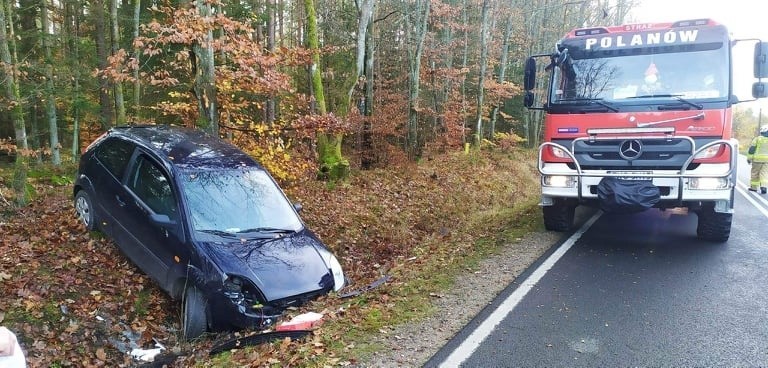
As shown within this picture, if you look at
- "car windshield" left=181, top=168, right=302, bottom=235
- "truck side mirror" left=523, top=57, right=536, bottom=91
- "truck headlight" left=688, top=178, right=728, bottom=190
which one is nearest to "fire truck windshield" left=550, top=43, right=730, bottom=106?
"truck side mirror" left=523, top=57, right=536, bottom=91

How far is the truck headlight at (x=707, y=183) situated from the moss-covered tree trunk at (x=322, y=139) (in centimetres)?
791

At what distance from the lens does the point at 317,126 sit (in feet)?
31.1

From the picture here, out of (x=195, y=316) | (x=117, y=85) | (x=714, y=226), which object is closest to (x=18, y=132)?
(x=195, y=316)

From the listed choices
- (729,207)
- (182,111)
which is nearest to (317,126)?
(182,111)

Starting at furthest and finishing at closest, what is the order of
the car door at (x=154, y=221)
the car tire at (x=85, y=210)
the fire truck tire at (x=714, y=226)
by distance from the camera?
the fire truck tire at (x=714, y=226) < the car tire at (x=85, y=210) < the car door at (x=154, y=221)

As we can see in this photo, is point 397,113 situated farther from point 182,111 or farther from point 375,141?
point 182,111

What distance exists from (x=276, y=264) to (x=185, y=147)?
7.95 feet

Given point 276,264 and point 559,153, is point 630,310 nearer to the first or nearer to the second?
point 559,153

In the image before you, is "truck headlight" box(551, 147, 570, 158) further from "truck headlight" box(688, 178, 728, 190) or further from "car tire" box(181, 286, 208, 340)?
"car tire" box(181, 286, 208, 340)

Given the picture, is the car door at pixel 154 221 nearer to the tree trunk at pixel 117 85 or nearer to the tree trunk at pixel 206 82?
the tree trunk at pixel 206 82

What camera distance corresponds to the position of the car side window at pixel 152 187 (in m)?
6.00

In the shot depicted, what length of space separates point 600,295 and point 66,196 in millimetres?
9960

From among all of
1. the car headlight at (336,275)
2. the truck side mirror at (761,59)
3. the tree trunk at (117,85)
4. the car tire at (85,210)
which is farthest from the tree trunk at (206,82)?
the tree trunk at (117,85)

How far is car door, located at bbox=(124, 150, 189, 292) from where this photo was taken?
564cm
